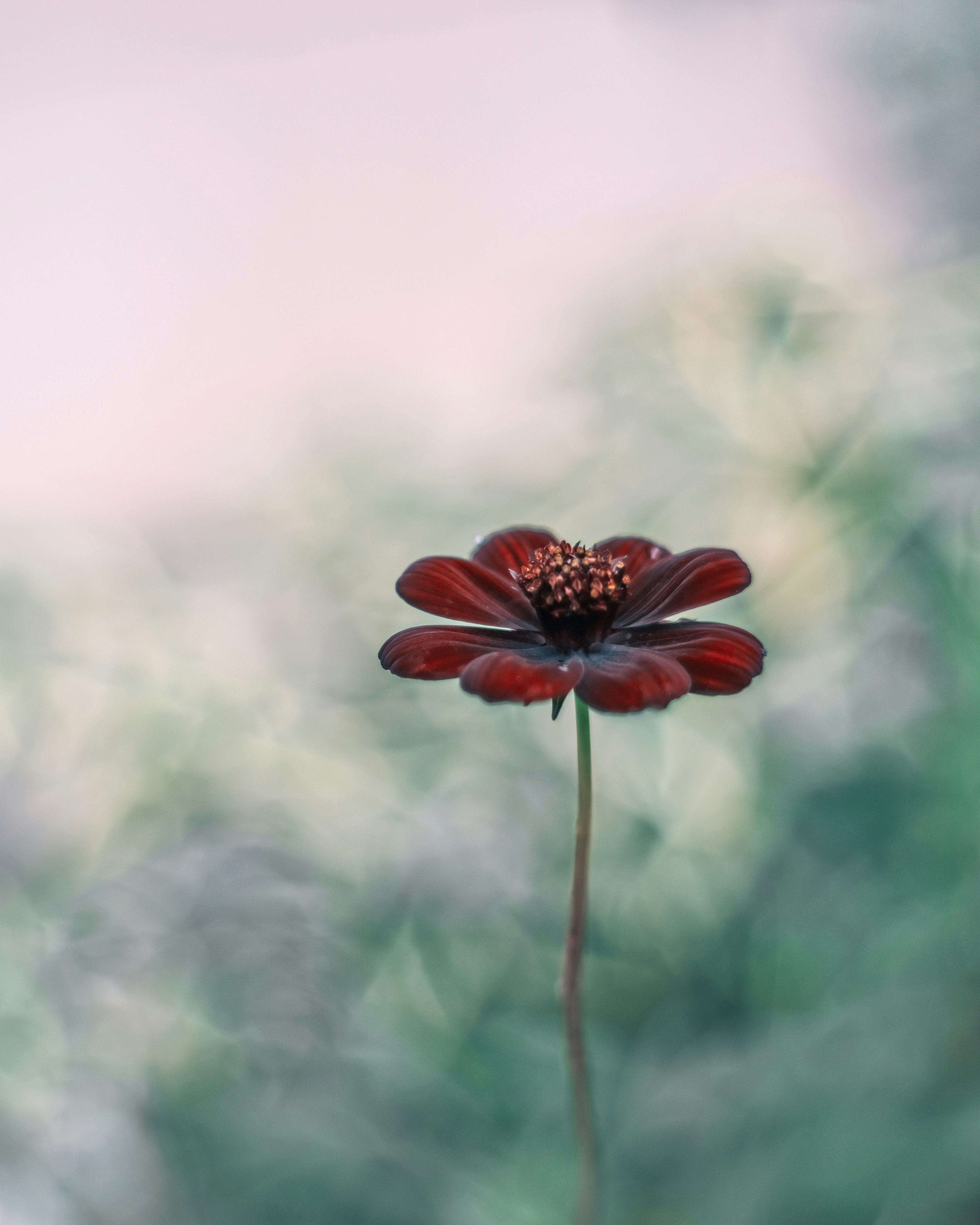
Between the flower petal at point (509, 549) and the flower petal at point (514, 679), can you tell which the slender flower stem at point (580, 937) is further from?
the flower petal at point (509, 549)

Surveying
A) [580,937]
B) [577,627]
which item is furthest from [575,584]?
[580,937]

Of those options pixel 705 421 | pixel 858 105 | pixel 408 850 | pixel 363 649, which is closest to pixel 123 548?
pixel 363 649

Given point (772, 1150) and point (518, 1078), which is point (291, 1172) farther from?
point (772, 1150)

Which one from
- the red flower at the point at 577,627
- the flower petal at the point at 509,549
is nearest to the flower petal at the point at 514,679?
the red flower at the point at 577,627

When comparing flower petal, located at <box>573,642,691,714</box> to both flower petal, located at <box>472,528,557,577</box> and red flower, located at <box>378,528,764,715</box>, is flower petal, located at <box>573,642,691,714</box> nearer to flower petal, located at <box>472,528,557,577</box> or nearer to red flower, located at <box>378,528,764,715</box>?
red flower, located at <box>378,528,764,715</box>

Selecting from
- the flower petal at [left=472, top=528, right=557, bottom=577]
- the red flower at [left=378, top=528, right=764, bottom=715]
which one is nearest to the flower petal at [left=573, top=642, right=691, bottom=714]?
the red flower at [left=378, top=528, right=764, bottom=715]

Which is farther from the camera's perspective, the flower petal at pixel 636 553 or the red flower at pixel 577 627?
the flower petal at pixel 636 553

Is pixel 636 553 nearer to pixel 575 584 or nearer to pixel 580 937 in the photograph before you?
pixel 575 584
